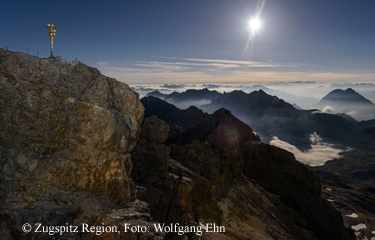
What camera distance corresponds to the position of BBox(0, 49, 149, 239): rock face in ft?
88.0

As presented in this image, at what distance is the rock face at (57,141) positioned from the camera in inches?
1056

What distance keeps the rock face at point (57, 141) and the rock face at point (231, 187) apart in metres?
9.80

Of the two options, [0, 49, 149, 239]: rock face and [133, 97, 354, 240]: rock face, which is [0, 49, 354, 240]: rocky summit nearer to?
[0, 49, 149, 239]: rock face

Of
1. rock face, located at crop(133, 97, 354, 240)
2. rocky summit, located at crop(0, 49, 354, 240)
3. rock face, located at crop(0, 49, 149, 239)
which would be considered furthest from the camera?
rock face, located at crop(133, 97, 354, 240)

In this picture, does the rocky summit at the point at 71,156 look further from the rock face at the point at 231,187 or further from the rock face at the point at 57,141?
the rock face at the point at 231,187

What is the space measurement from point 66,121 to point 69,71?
5.47 meters

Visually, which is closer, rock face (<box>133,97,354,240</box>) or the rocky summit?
the rocky summit

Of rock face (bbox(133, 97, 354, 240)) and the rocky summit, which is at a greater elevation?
the rocky summit

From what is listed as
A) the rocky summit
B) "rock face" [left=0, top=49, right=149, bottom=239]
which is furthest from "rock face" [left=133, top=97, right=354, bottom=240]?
"rock face" [left=0, top=49, right=149, bottom=239]

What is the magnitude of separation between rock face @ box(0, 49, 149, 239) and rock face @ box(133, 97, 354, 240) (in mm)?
9796

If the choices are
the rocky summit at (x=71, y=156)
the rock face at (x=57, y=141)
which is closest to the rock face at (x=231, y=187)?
the rocky summit at (x=71, y=156)

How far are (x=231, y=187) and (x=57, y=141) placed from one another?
5494 centimetres

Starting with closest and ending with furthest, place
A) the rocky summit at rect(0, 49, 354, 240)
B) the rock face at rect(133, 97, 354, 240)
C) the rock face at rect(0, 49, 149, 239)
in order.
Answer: the rocky summit at rect(0, 49, 354, 240)
the rock face at rect(0, 49, 149, 239)
the rock face at rect(133, 97, 354, 240)

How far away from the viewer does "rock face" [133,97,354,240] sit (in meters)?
45.9
